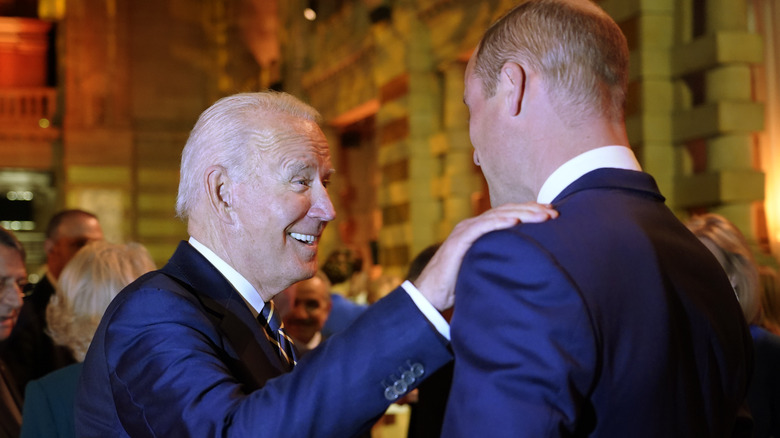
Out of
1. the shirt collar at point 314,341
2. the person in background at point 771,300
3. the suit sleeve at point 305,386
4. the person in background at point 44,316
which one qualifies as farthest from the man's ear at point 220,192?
the shirt collar at point 314,341

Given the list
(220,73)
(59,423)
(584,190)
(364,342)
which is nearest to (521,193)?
(584,190)

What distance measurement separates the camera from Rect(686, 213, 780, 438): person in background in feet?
10.1

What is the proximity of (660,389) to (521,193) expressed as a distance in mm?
408

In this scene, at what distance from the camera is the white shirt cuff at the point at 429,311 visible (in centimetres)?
147

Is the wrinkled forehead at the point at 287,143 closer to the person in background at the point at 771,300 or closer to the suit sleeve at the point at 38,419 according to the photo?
the suit sleeve at the point at 38,419

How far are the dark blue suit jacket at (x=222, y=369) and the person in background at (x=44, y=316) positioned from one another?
2.22 m

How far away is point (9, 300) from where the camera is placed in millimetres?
3578

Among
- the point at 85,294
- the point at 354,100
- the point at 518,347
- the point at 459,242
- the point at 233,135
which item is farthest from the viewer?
the point at 354,100

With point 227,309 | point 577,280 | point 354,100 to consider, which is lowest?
point 227,309

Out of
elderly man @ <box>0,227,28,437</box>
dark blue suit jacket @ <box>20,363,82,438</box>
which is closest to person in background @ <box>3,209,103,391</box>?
elderly man @ <box>0,227,28,437</box>

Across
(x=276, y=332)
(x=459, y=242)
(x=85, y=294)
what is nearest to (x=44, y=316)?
(x=85, y=294)

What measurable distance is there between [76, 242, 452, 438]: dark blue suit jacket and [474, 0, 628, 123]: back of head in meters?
0.44

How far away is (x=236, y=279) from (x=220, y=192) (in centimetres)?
20

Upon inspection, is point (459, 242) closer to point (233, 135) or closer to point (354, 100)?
point (233, 135)
